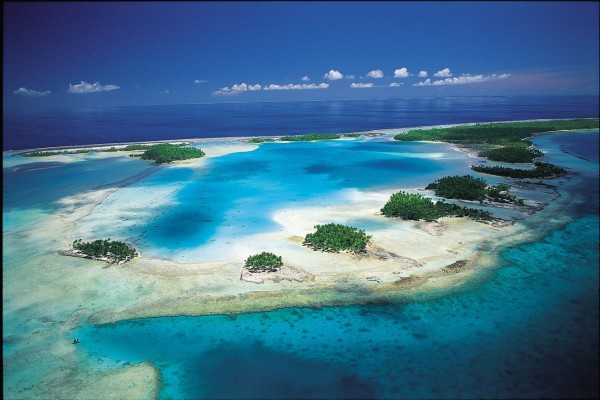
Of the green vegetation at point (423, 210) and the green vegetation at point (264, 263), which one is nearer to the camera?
the green vegetation at point (264, 263)

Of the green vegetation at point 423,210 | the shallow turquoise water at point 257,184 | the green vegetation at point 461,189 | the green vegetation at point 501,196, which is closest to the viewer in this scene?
the shallow turquoise water at point 257,184

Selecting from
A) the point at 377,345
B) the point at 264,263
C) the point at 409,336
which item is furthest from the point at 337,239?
the point at 377,345

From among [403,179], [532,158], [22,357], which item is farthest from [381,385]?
[532,158]

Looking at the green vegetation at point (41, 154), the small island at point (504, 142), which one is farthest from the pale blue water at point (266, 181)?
the green vegetation at point (41, 154)

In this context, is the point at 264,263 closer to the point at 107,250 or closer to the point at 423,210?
the point at 107,250

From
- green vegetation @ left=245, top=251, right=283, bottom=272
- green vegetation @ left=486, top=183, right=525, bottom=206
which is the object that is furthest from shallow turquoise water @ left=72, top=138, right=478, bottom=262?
green vegetation @ left=486, top=183, right=525, bottom=206

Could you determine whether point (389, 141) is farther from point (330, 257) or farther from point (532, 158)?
point (330, 257)

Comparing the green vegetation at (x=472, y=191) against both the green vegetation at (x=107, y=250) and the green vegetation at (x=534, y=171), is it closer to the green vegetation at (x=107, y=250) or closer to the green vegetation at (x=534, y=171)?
the green vegetation at (x=534, y=171)
